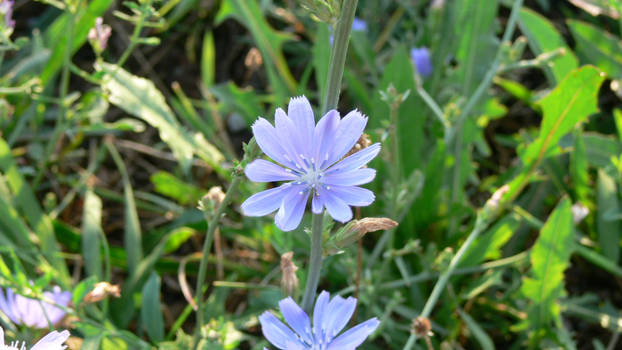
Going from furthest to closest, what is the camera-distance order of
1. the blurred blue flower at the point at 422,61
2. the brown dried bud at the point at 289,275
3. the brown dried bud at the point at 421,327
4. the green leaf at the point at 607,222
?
A: the blurred blue flower at the point at 422,61
the green leaf at the point at 607,222
the brown dried bud at the point at 421,327
the brown dried bud at the point at 289,275

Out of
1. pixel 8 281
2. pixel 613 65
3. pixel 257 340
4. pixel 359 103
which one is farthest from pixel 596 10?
pixel 8 281

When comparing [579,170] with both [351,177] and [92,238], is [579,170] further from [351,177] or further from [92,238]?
[92,238]

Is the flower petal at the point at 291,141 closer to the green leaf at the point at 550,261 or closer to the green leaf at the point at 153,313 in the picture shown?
the green leaf at the point at 153,313

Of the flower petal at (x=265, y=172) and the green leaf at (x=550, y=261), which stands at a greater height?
the flower petal at (x=265, y=172)

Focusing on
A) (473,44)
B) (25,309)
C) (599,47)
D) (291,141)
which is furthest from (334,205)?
(599,47)

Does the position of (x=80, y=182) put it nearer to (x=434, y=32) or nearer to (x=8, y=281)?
(x=8, y=281)

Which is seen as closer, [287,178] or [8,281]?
[287,178]

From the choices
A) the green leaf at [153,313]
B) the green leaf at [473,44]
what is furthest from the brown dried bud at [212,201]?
the green leaf at [473,44]
